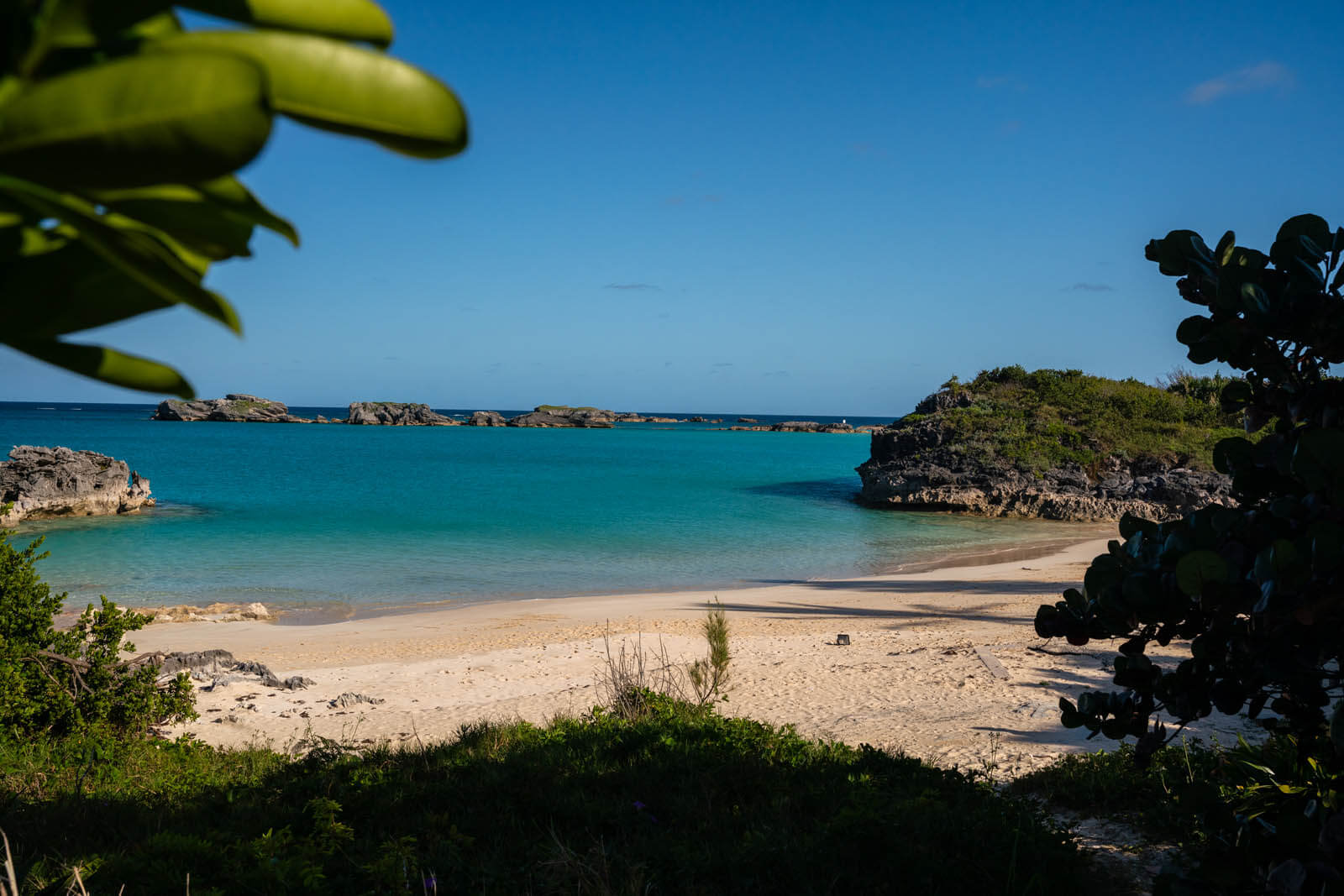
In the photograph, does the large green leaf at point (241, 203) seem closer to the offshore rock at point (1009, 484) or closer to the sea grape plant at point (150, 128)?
the sea grape plant at point (150, 128)

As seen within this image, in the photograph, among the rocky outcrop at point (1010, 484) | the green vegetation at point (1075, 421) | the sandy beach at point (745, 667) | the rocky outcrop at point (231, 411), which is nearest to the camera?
the sandy beach at point (745, 667)

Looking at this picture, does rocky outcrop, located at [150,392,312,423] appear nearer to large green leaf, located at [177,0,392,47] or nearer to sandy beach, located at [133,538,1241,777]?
sandy beach, located at [133,538,1241,777]

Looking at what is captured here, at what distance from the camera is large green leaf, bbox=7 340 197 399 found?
1.64 ft

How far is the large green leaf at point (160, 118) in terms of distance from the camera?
0.32 metres

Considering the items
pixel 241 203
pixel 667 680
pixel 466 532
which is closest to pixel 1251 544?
pixel 241 203

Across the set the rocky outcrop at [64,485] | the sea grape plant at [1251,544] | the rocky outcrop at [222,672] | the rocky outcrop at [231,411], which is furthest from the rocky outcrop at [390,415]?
the sea grape plant at [1251,544]

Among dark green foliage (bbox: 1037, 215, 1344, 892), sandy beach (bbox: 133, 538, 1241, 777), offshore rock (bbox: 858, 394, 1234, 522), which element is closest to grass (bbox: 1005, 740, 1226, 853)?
sandy beach (bbox: 133, 538, 1241, 777)

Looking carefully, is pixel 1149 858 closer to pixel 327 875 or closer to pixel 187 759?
pixel 327 875

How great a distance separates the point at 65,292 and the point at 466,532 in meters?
27.8

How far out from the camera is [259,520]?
2855cm

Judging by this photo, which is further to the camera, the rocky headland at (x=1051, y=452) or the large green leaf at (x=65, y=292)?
the rocky headland at (x=1051, y=452)

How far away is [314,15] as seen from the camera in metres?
0.44

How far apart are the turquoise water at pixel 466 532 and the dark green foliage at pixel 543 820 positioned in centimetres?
1246

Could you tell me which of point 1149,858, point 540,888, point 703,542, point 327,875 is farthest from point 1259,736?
point 703,542
